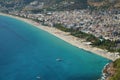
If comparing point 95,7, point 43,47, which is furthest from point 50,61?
point 95,7

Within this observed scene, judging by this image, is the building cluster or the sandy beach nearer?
the sandy beach

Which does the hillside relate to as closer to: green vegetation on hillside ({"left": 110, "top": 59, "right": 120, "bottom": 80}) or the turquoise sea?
the turquoise sea

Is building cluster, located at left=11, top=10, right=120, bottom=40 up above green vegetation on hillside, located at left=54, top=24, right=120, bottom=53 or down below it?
above

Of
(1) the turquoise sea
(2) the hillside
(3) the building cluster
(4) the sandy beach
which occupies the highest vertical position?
(2) the hillside

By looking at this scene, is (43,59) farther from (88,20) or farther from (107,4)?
(107,4)

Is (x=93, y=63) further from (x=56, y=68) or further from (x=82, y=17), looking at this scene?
(x=82, y=17)

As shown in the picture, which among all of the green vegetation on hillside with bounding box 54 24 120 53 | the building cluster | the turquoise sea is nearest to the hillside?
the building cluster

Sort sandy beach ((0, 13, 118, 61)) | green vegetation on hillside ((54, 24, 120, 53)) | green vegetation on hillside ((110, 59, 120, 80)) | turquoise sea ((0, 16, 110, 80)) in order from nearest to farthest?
green vegetation on hillside ((110, 59, 120, 80)), turquoise sea ((0, 16, 110, 80)), sandy beach ((0, 13, 118, 61)), green vegetation on hillside ((54, 24, 120, 53))
